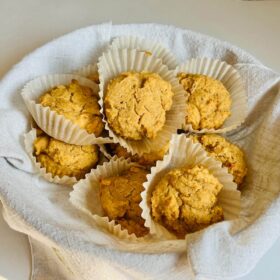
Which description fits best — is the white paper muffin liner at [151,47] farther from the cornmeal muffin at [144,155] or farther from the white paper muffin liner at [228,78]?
A: the cornmeal muffin at [144,155]

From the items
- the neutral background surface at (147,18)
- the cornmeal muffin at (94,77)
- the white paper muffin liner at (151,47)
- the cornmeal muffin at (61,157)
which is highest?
the white paper muffin liner at (151,47)

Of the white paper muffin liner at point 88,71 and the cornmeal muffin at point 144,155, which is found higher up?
the white paper muffin liner at point 88,71

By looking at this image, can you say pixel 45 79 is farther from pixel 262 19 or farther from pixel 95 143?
pixel 262 19

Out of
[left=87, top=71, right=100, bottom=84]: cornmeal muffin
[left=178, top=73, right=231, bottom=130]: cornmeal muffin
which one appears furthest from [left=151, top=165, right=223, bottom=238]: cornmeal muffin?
[left=87, top=71, right=100, bottom=84]: cornmeal muffin

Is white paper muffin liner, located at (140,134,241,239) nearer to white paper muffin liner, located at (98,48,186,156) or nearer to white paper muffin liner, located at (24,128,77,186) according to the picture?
white paper muffin liner, located at (98,48,186,156)

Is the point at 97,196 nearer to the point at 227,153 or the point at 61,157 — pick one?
the point at 61,157

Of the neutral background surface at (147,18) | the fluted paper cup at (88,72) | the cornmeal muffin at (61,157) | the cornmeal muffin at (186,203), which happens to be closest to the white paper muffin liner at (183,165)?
the cornmeal muffin at (186,203)

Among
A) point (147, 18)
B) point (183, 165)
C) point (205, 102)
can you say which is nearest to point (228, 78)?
point (205, 102)
